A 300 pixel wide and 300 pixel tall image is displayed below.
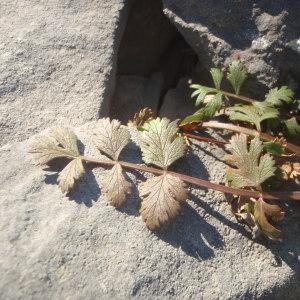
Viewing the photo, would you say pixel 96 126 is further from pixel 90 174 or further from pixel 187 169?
pixel 187 169

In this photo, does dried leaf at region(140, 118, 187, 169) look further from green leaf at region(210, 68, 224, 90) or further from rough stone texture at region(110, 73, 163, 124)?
rough stone texture at region(110, 73, 163, 124)

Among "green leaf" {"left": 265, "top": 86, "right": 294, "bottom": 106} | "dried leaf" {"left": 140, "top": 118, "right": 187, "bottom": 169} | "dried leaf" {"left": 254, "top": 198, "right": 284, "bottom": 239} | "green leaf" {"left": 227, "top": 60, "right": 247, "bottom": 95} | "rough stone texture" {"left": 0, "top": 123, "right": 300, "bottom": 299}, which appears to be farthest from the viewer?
"green leaf" {"left": 227, "top": 60, "right": 247, "bottom": 95}

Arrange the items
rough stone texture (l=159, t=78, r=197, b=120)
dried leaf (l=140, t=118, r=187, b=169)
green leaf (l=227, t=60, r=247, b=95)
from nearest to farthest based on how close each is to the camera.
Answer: dried leaf (l=140, t=118, r=187, b=169) → green leaf (l=227, t=60, r=247, b=95) → rough stone texture (l=159, t=78, r=197, b=120)

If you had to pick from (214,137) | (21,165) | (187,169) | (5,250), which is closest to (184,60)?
(214,137)

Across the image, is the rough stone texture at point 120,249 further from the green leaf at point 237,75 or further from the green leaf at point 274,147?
the green leaf at point 237,75

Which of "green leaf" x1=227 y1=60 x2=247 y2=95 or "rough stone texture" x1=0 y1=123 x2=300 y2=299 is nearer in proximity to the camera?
"rough stone texture" x1=0 y1=123 x2=300 y2=299

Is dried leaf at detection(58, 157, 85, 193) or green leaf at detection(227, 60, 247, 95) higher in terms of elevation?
green leaf at detection(227, 60, 247, 95)

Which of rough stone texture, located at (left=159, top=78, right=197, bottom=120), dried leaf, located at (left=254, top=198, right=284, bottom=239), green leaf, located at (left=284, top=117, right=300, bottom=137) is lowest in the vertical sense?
rough stone texture, located at (left=159, top=78, right=197, bottom=120)

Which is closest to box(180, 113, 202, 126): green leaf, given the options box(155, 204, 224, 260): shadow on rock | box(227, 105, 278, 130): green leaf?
box(227, 105, 278, 130): green leaf
